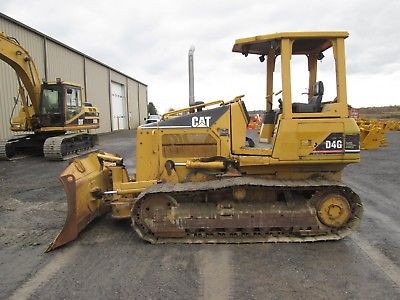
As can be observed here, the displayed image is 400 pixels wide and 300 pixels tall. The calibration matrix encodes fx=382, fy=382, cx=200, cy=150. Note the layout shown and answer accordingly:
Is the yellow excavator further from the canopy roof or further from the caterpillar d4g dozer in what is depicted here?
the canopy roof

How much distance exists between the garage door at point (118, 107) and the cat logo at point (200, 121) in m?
34.1

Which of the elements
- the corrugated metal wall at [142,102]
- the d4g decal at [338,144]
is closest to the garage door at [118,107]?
the corrugated metal wall at [142,102]

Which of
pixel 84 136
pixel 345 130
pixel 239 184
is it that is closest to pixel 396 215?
pixel 345 130

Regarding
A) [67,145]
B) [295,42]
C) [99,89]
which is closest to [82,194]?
[295,42]

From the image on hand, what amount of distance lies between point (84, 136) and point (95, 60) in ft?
61.5

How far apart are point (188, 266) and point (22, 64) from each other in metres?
11.9

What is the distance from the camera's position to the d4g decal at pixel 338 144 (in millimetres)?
4969

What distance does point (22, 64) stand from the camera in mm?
13508

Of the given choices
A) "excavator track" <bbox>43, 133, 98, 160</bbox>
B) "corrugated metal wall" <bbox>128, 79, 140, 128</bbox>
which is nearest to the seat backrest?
"excavator track" <bbox>43, 133, 98, 160</bbox>

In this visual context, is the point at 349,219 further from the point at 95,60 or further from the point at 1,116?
the point at 95,60

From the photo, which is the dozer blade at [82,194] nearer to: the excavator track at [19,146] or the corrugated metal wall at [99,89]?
the excavator track at [19,146]

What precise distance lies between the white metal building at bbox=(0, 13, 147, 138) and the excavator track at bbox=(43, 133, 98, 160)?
13.3 feet

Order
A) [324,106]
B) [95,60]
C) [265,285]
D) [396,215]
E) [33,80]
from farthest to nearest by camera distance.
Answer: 1. [95,60]
2. [33,80]
3. [396,215]
4. [324,106]
5. [265,285]

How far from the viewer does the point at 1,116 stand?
710 inches
